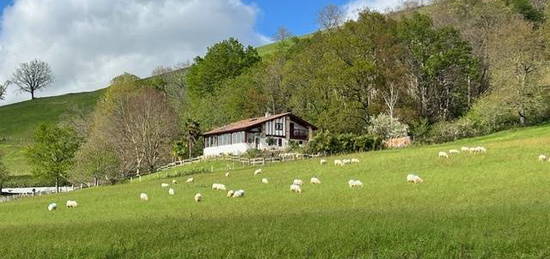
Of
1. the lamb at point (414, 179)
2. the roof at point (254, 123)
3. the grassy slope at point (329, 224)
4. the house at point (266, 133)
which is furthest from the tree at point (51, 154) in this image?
the lamb at point (414, 179)

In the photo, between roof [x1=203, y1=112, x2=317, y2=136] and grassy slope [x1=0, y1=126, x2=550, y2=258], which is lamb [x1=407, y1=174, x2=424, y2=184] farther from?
roof [x1=203, y1=112, x2=317, y2=136]

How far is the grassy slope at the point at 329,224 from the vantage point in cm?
1447

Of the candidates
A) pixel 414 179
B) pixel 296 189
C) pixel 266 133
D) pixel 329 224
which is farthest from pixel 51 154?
pixel 329 224

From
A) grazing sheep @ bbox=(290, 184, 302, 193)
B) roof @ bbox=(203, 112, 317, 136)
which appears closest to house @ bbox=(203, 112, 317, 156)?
roof @ bbox=(203, 112, 317, 136)

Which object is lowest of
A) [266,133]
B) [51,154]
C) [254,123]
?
[51,154]

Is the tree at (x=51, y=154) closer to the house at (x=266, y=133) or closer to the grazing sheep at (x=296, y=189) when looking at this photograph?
the house at (x=266, y=133)

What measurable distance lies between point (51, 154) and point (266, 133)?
30.3 m

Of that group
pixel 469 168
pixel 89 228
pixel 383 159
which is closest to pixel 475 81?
pixel 383 159

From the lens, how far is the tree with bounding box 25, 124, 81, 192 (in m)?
79.7

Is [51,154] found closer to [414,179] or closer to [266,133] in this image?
[266,133]

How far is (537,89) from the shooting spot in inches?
2717

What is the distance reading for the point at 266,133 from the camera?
83750mm

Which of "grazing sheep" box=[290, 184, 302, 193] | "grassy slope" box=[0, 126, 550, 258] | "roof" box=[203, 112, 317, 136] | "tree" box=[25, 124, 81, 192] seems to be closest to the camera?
"grassy slope" box=[0, 126, 550, 258]

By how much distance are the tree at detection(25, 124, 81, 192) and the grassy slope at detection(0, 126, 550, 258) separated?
49.9 metres
